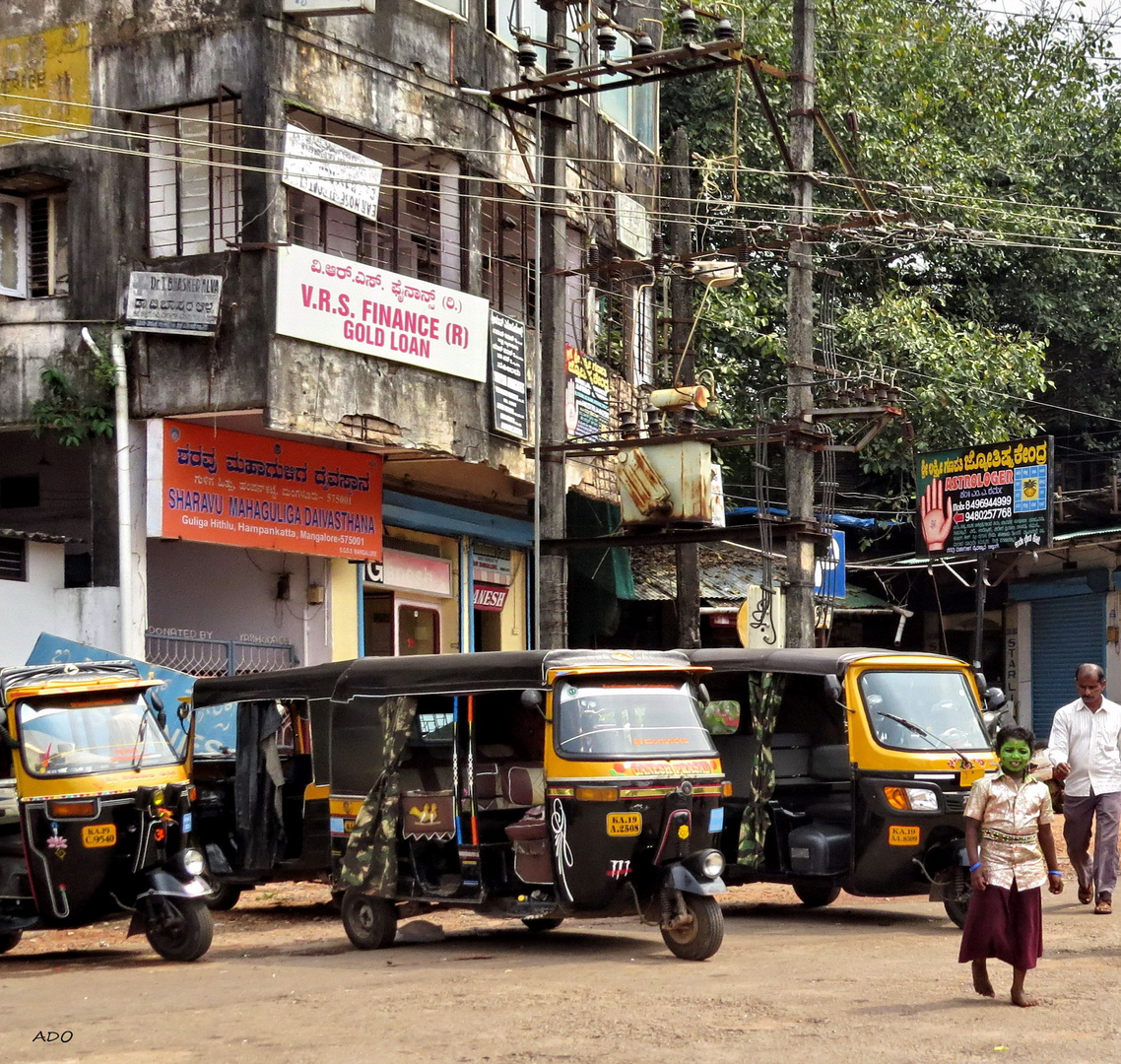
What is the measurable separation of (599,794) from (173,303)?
8.28m

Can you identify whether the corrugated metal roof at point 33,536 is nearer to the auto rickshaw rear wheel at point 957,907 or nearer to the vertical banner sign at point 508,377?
the vertical banner sign at point 508,377

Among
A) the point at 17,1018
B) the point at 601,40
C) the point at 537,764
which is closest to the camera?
the point at 17,1018

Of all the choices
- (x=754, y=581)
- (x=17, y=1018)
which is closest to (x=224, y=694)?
(x=17, y=1018)

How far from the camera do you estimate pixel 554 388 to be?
1703 centimetres

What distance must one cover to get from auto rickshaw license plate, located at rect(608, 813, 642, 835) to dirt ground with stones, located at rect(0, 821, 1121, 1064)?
30.1 inches

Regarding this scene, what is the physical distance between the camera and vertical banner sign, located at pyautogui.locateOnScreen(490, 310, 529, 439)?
19000 mm

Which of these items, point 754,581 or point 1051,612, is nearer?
point 754,581

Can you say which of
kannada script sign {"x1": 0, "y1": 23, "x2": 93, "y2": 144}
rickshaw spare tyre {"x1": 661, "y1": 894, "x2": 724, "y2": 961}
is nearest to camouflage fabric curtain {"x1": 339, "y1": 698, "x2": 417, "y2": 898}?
rickshaw spare tyre {"x1": 661, "y1": 894, "x2": 724, "y2": 961}

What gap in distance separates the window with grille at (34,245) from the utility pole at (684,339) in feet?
20.8

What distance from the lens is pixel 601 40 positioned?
16234 millimetres

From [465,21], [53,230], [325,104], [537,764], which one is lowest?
[537,764]

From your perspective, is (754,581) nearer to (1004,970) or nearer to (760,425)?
(760,425)

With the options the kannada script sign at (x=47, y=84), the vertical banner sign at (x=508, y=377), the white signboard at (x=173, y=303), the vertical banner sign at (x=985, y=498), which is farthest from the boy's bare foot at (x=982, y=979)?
the vertical banner sign at (x=985, y=498)

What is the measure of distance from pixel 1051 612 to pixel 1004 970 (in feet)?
66.1
